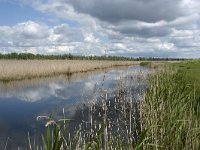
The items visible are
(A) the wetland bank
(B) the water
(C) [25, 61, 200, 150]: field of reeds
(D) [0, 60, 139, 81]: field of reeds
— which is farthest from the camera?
(D) [0, 60, 139, 81]: field of reeds

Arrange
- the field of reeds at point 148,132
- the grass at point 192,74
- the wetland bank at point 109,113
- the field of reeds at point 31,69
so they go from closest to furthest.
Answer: the field of reeds at point 148,132 < the wetland bank at point 109,113 < the grass at point 192,74 < the field of reeds at point 31,69

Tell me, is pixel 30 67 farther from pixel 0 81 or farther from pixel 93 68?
pixel 93 68

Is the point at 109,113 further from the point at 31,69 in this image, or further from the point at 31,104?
the point at 31,69

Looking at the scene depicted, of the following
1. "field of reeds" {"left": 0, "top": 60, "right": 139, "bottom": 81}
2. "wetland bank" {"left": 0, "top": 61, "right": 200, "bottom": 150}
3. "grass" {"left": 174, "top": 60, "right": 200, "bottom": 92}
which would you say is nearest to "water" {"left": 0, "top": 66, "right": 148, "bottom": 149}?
"wetland bank" {"left": 0, "top": 61, "right": 200, "bottom": 150}

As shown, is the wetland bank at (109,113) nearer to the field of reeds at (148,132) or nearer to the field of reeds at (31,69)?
the field of reeds at (148,132)

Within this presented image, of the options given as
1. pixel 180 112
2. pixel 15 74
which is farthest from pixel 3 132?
pixel 15 74

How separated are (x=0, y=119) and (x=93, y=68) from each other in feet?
110

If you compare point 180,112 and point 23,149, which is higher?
point 180,112

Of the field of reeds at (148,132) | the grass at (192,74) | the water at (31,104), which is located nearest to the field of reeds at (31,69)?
the water at (31,104)

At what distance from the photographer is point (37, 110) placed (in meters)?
16.3

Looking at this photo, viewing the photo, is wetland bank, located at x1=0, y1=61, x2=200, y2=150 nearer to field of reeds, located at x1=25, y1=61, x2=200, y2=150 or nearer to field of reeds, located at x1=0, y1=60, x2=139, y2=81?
field of reeds, located at x1=25, y1=61, x2=200, y2=150

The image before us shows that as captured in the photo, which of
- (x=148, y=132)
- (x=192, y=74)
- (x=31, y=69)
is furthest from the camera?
(x=31, y=69)

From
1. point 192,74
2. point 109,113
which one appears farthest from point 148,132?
point 192,74

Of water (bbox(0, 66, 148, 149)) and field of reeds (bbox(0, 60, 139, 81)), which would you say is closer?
water (bbox(0, 66, 148, 149))
